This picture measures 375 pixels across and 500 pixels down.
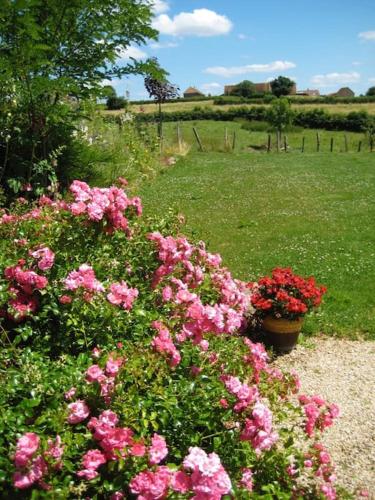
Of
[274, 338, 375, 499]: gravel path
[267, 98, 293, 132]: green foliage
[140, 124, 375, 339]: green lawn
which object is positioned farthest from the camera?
[267, 98, 293, 132]: green foliage

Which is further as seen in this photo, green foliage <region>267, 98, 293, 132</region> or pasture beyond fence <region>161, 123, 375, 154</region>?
green foliage <region>267, 98, 293, 132</region>

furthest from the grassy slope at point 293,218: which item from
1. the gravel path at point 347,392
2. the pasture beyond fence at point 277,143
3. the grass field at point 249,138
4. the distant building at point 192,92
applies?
the distant building at point 192,92

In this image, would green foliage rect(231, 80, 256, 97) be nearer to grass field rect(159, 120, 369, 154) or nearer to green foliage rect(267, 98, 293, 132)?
grass field rect(159, 120, 369, 154)

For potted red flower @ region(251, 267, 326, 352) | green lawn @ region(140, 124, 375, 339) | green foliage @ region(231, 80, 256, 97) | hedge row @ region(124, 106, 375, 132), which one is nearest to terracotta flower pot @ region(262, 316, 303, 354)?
potted red flower @ region(251, 267, 326, 352)

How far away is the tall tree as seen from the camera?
18.7 ft

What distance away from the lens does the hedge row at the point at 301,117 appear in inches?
1734

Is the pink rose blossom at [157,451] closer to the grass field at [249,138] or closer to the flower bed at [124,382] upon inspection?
the flower bed at [124,382]

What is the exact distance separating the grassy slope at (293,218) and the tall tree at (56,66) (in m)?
1.96

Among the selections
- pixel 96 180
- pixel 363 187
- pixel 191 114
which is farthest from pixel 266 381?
pixel 191 114

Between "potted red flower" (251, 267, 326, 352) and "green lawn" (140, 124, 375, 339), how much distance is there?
73 cm

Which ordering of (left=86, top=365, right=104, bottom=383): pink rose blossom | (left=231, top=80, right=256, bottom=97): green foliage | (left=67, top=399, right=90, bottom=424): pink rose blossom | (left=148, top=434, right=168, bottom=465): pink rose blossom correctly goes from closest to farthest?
(left=148, top=434, right=168, bottom=465): pink rose blossom → (left=67, top=399, right=90, bottom=424): pink rose blossom → (left=86, top=365, right=104, bottom=383): pink rose blossom → (left=231, top=80, right=256, bottom=97): green foliage

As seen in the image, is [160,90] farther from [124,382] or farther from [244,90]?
[244,90]

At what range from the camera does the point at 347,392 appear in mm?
5000

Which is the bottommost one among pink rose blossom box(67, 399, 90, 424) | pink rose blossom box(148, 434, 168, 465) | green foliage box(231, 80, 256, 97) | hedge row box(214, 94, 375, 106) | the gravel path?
the gravel path
